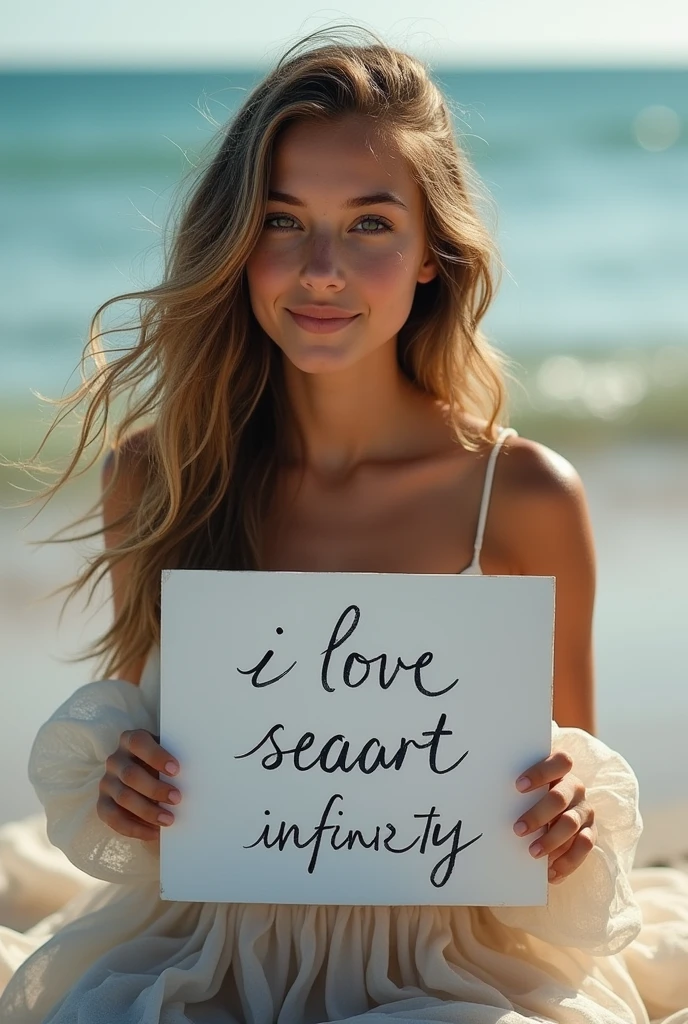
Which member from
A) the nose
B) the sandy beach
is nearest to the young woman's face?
the nose

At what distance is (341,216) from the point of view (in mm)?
1732

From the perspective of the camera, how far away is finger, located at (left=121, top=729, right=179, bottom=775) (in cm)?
152

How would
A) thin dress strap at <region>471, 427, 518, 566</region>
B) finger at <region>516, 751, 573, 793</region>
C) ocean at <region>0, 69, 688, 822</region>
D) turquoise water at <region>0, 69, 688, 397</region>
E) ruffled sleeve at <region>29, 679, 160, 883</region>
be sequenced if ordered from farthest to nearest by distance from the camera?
turquoise water at <region>0, 69, 688, 397</region> < ocean at <region>0, 69, 688, 822</region> < thin dress strap at <region>471, 427, 518, 566</region> < ruffled sleeve at <region>29, 679, 160, 883</region> < finger at <region>516, 751, 573, 793</region>

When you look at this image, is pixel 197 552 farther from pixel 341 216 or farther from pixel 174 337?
pixel 341 216

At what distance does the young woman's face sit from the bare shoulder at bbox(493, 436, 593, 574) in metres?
0.31

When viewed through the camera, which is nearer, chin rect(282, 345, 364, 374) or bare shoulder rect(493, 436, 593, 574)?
chin rect(282, 345, 364, 374)

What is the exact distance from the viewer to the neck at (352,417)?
1.98m

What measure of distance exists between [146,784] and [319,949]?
12.2 inches

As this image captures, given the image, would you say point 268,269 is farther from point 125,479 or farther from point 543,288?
point 543,288

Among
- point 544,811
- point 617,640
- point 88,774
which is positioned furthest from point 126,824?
point 617,640

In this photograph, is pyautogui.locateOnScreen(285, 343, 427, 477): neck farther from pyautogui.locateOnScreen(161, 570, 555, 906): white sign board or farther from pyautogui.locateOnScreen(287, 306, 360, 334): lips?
pyautogui.locateOnScreen(161, 570, 555, 906): white sign board

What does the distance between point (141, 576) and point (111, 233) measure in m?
6.67

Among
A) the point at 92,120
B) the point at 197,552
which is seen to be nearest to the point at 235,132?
the point at 197,552

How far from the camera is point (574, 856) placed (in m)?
1.56
